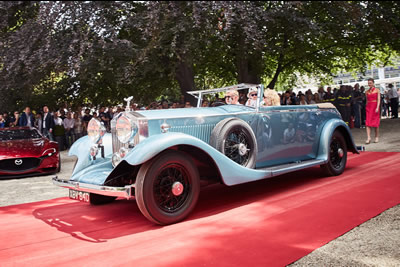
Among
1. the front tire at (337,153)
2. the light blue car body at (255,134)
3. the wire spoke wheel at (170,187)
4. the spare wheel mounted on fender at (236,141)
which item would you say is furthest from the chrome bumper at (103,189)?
the front tire at (337,153)

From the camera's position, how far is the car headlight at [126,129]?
424cm

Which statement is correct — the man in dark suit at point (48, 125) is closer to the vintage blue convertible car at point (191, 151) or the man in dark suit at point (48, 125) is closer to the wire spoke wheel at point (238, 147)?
the vintage blue convertible car at point (191, 151)

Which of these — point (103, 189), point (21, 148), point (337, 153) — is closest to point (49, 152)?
point (21, 148)

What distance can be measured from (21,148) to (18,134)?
45.1 inches

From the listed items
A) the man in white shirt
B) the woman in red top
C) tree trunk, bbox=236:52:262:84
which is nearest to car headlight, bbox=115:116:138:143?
the woman in red top

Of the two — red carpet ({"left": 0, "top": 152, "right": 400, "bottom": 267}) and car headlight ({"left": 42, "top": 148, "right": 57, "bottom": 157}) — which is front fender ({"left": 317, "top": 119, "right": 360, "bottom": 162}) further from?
car headlight ({"left": 42, "top": 148, "right": 57, "bottom": 157})

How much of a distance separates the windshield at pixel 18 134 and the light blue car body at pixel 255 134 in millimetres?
4548

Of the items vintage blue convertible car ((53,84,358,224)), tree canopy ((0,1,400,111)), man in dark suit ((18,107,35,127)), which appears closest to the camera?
vintage blue convertible car ((53,84,358,224))

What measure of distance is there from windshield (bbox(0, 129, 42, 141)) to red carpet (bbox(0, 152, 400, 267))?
423 cm

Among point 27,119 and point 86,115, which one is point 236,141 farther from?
point 86,115

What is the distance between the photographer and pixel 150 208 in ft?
12.1

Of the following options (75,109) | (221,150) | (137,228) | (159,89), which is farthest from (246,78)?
(137,228)

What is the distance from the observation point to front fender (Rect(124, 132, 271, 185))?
3625mm

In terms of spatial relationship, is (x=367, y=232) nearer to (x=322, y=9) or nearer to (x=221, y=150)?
(x=221, y=150)
